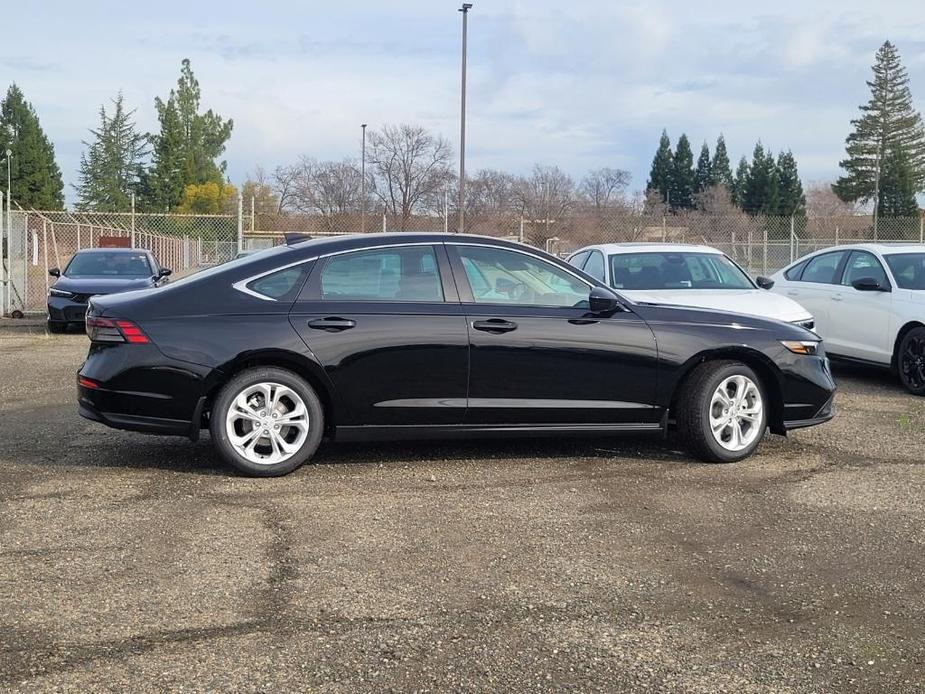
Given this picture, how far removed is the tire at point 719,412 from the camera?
21.5 ft

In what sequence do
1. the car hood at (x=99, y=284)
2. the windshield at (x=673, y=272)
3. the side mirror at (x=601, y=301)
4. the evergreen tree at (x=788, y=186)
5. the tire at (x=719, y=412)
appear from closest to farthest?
the side mirror at (x=601, y=301), the tire at (x=719, y=412), the windshield at (x=673, y=272), the car hood at (x=99, y=284), the evergreen tree at (x=788, y=186)

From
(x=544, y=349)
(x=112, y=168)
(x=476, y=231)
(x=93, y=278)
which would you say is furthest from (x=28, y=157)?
(x=544, y=349)

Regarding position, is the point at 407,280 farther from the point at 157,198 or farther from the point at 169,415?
the point at 157,198

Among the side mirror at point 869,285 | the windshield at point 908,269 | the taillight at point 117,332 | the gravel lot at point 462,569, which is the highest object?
the windshield at point 908,269

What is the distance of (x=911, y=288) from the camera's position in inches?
400

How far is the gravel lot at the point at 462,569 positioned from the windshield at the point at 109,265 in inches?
391

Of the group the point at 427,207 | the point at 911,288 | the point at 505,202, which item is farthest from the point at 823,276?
the point at 427,207

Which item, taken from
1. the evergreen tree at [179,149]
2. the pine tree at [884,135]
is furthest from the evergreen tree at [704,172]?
the evergreen tree at [179,149]

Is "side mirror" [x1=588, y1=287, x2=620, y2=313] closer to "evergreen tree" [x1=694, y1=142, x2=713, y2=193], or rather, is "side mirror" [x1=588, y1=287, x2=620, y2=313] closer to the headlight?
the headlight

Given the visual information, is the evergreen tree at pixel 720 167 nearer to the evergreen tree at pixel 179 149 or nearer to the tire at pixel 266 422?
the evergreen tree at pixel 179 149

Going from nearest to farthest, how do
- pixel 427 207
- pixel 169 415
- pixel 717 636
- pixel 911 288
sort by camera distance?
pixel 717 636 < pixel 169 415 < pixel 911 288 < pixel 427 207

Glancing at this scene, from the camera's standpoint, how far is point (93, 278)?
52.5 feet

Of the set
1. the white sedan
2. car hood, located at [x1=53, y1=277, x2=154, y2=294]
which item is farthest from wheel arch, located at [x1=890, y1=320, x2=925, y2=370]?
car hood, located at [x1=53, y1=277, x2=154, y2=294]

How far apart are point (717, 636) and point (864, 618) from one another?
2.10 feet
